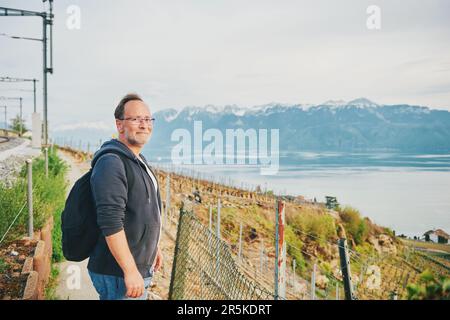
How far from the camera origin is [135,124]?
5.79 feet

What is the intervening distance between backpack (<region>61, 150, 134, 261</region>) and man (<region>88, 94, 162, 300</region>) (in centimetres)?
4

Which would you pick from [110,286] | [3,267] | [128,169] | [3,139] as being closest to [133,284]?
[110,286]

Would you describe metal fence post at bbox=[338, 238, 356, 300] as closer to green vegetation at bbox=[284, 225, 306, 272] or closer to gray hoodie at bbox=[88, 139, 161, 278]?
gray hoodie at bbox=[88, 139, 161, 278]

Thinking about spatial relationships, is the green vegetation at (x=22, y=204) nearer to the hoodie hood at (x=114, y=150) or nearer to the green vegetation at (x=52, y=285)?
the green vegetation at (x=52, y=285)

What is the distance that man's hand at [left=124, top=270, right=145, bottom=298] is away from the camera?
1.62 meters

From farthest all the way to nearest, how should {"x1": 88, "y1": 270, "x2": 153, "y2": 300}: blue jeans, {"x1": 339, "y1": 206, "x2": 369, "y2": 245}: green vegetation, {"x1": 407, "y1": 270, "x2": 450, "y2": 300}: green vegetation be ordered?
{"x1": 339, "y1": 206, "x2": 369, "y2": 245}: green vegetation → {"x1": 407, "y1": 270, "x2": 450, "y2": 300}: green vegetation → {"x1": 88, "y1": 270, "x2": 153, "y2": 300}: blue jeans

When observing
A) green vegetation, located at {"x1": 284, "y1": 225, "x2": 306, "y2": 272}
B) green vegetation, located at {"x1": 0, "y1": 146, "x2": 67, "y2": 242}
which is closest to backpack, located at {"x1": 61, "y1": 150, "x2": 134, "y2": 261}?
green vegetation, located at {"x1": 0, "y1": 146, "x2": 67, "y2": 242}

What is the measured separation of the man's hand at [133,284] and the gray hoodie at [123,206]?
12cm

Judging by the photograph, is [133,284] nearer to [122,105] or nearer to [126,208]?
[126,208]

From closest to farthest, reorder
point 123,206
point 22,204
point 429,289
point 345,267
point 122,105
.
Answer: point 123,206
point 122,105
point 429,289
point 345,267
point 22,204

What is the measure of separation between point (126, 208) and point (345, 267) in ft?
3.80

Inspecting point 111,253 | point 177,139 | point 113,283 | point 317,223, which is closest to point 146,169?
point 111,253

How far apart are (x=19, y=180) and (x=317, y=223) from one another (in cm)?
1559

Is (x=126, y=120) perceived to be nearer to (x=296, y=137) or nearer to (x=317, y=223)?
(x=296, y=137)
